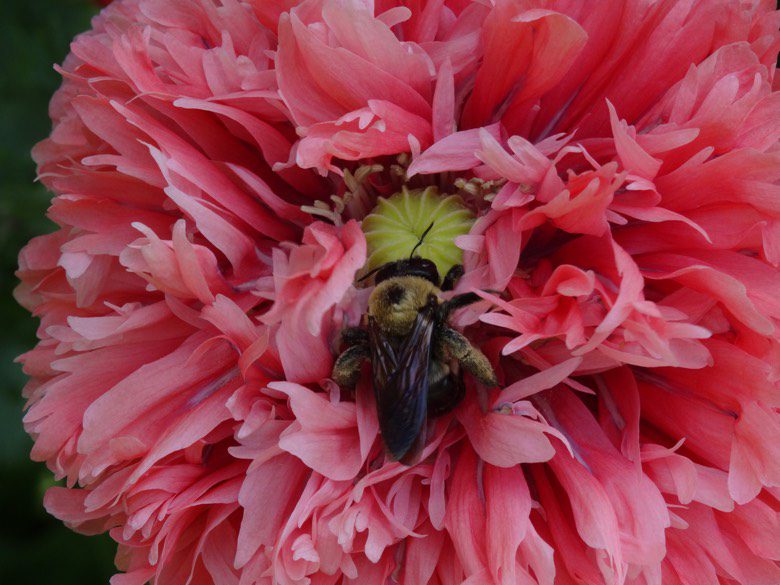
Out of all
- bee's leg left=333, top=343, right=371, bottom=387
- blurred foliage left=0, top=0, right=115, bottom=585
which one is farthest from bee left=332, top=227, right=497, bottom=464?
blurred foliage left=0, top=0, right=115, bottom=585

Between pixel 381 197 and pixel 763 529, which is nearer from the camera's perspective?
pixel 763 529

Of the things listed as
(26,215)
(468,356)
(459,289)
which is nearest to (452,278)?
(459,289)

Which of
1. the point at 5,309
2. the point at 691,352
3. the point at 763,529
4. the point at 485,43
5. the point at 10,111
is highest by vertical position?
the point at 485,43

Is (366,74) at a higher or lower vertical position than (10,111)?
higher

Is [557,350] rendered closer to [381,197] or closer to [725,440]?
[725,440]

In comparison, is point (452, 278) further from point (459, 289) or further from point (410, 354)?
point (410, 354)

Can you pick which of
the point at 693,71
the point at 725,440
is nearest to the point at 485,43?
the point at 693,71

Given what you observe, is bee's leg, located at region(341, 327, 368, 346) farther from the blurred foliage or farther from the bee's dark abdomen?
the blurred foliage
